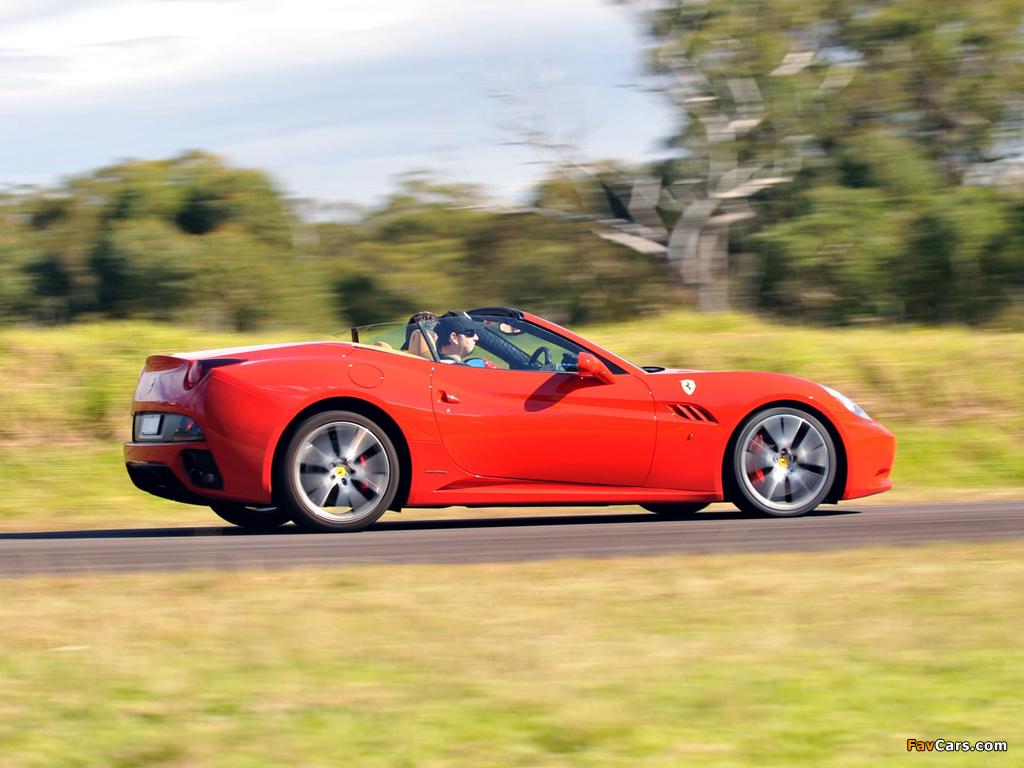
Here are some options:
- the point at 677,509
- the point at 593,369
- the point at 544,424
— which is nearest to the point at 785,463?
the point at 677,509

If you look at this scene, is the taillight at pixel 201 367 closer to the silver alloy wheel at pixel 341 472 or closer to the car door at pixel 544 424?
the silver alloy wheel at pixel 341 472

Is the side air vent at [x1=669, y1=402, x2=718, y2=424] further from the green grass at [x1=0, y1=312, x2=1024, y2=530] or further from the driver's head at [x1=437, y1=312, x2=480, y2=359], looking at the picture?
the green grass at [x1=0, y1=312, x2=1024, y2=530]

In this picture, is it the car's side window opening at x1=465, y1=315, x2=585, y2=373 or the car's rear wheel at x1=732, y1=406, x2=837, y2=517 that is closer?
the car's side window opening at x1=465, y1=315, x2=585, y2=373

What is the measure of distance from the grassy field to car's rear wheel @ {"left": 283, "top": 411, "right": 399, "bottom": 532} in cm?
131

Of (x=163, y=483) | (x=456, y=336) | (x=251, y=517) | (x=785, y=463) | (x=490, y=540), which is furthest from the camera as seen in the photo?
(x=251, y=517)

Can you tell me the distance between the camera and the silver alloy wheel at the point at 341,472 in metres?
6.85

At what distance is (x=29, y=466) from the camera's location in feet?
34.8

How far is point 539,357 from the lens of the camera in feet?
24.7

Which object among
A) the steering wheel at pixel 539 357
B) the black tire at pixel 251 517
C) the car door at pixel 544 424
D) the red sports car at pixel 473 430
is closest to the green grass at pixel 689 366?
the black tire at pixel 251 517

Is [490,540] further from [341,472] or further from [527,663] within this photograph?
[527,663]

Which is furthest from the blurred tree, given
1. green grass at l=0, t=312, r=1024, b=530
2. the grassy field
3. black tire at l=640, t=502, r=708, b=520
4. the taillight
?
the grassy field

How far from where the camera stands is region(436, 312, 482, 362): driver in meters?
7.41

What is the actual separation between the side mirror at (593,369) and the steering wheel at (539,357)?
21 cm

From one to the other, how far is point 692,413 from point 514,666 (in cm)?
392
